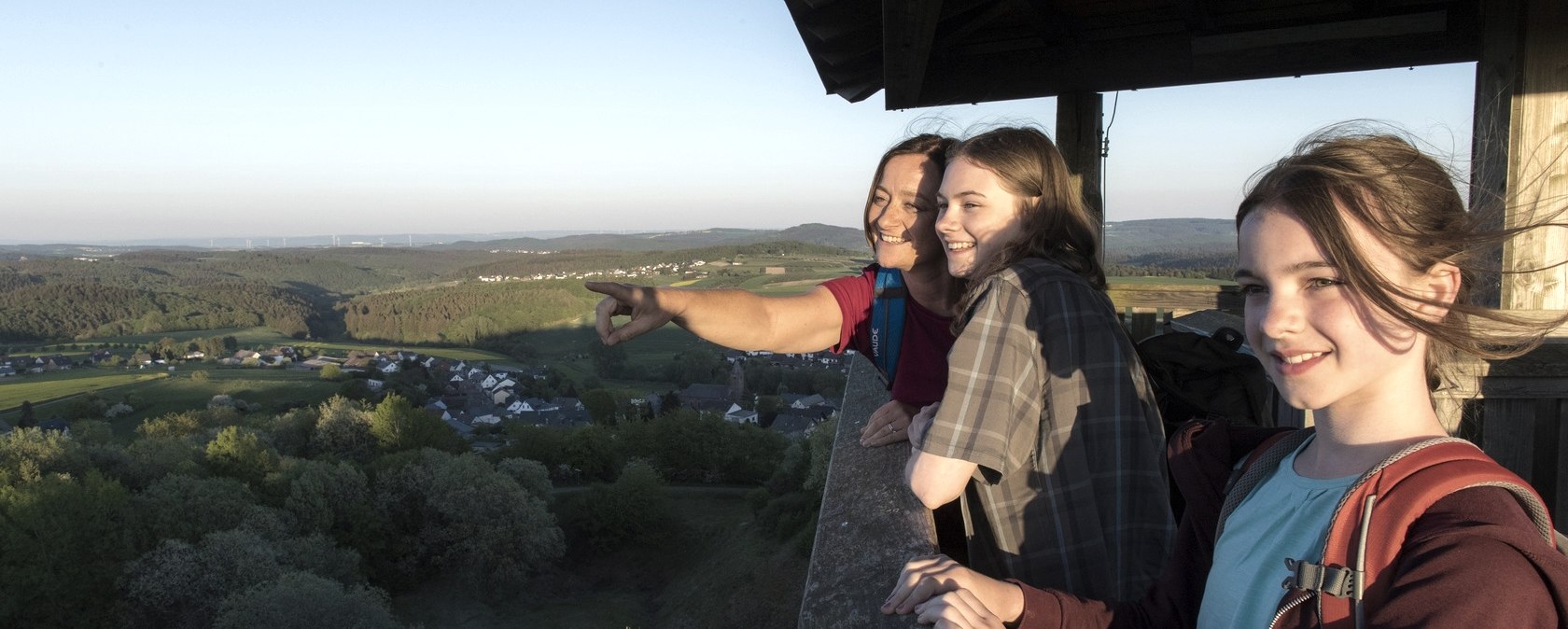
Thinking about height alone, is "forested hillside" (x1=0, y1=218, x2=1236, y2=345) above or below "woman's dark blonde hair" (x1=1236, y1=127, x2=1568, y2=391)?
below

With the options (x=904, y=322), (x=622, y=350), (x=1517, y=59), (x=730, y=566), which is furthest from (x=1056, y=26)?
(x=622, y=350)

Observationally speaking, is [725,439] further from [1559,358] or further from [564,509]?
[1559,358]

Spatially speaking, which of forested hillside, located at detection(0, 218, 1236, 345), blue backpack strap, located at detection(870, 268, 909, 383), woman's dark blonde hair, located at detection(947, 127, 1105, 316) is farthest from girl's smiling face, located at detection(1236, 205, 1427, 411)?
forested hillside, located at detection(0, 218, 1236, 345)

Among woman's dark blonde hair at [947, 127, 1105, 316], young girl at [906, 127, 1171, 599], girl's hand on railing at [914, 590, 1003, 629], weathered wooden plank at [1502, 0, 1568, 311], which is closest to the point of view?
girl's hand on railing at [914, 590, 1003, 629]

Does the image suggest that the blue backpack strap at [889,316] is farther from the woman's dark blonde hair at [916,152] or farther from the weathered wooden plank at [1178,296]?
the weathered wooden plank at [1178,296]

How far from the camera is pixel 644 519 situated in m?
36.2

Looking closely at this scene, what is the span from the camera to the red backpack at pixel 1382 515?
0.83 meters

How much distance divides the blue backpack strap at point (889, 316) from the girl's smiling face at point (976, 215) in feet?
1.67

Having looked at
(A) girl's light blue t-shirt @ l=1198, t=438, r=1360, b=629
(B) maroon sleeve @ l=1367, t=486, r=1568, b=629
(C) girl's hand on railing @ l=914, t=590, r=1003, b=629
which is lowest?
(C) girl's hand on railing @ l=914, t=590, r=1003, b=629

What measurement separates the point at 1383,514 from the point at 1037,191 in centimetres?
117

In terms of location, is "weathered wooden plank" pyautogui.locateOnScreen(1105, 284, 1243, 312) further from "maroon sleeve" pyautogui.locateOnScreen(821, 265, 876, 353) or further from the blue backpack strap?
the blue backpack strap

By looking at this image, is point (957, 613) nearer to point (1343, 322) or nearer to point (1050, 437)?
point (1050, 437)

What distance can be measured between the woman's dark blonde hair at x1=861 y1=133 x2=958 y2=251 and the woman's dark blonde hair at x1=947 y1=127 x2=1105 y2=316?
41cm

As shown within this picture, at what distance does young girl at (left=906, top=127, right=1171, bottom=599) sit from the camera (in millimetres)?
1597
